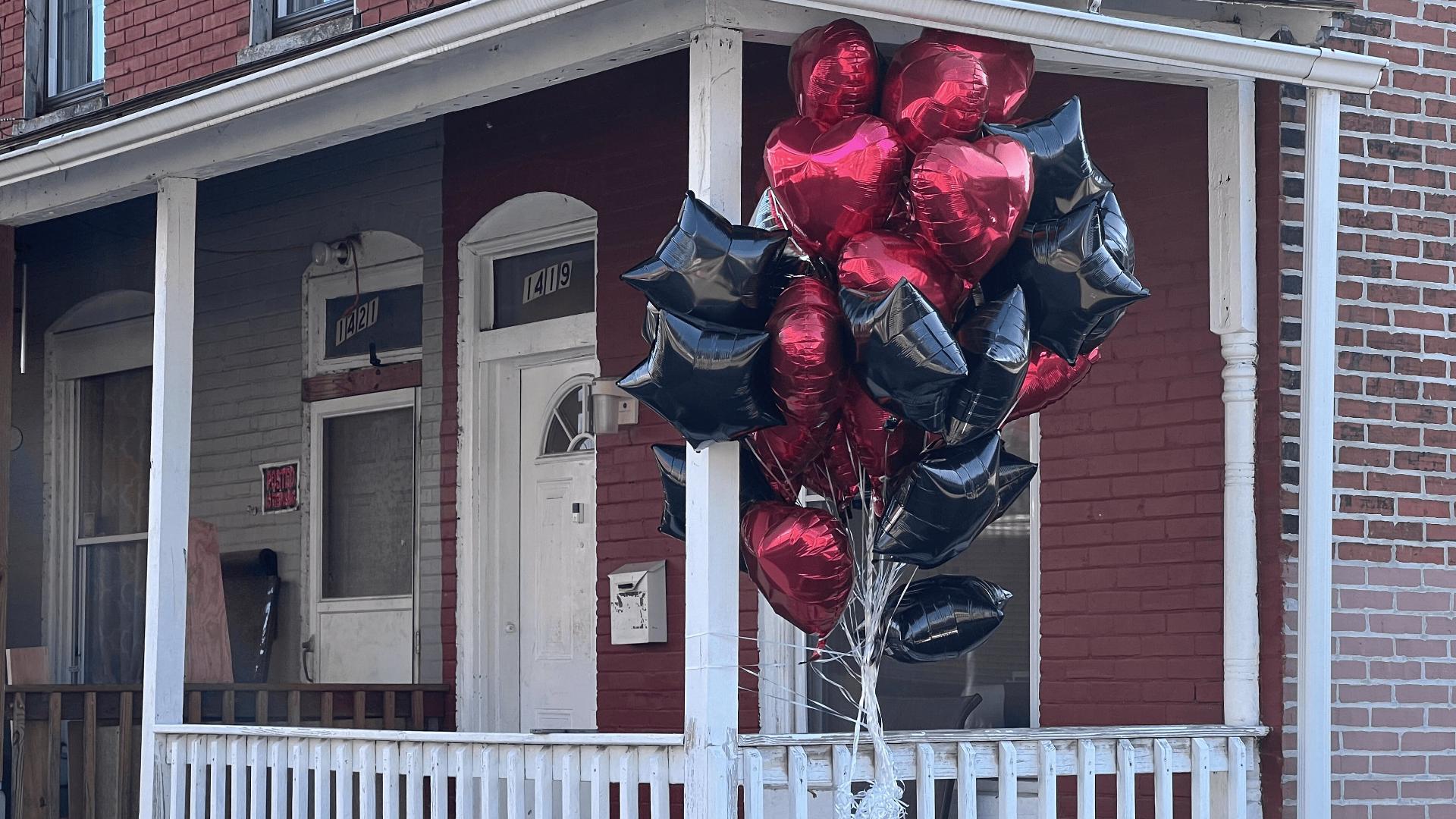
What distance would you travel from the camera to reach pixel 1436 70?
636 centimetres

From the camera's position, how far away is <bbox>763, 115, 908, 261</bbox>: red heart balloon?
476 centimetres

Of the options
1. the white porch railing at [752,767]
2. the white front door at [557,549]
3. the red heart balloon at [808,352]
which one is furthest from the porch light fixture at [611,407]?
the red heart balloon at [808,352]

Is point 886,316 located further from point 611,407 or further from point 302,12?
point 302,12

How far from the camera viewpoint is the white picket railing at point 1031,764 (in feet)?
16.4

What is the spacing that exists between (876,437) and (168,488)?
3.23m

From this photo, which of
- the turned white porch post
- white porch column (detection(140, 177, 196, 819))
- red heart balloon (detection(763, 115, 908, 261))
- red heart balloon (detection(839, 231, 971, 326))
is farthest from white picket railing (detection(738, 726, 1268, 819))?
white porch column (detection(140, 177, 196, 819))

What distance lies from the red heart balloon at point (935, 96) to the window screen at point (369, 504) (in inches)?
180

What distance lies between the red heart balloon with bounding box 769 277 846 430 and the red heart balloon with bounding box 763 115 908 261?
0.57 ft

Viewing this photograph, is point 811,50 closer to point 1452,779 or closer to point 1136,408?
point 1136,408

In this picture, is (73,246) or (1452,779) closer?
(1452,779)

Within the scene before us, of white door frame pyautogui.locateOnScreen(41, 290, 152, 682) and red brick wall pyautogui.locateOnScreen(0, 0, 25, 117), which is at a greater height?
red brick wall pyautogui.locateOnScreen(0, 0, 25, 117)

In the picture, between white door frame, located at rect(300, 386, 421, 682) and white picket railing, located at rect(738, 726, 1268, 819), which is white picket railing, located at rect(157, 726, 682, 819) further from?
white door frame, located at rect(300, 386, 421, 682)

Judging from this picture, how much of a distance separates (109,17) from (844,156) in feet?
19.9

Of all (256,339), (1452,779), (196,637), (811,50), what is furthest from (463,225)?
(1452,779)
